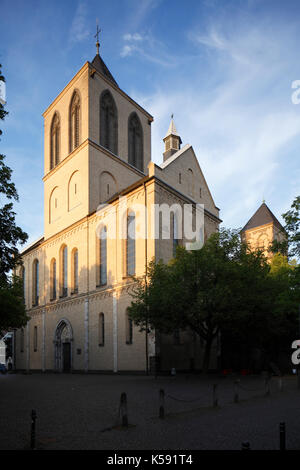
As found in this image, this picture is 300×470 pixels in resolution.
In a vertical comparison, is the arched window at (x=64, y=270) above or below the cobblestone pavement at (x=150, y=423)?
above

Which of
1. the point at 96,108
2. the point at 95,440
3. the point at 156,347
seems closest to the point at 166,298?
the point at 156,347

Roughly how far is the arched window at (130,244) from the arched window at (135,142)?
12.5 meters

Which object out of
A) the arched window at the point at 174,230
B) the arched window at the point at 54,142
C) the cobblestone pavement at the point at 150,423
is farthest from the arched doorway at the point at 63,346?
the cobblestone pavement at the point at 150,423

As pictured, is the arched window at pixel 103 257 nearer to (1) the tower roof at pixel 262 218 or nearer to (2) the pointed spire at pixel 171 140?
(2) the pointed spire at pixel 171 140

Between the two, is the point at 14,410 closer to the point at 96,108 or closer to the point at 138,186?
the point at 138,186

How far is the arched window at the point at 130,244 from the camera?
30.7 m

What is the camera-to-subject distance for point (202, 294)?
2105cm

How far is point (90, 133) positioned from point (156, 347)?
21193 mm

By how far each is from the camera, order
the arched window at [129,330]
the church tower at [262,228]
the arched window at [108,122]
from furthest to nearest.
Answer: the church tower at [262,228] → the arched window at [108,122] → the arched window at [129,330]

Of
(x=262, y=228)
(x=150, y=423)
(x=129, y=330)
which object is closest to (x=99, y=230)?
(x=129, y=330)

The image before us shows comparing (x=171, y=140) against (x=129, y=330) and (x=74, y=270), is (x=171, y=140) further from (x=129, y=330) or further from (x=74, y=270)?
(x=129, y=330)

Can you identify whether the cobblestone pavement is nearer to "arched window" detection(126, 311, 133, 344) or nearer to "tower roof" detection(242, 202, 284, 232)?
"arched window" detection(126, 311, 133, 344)

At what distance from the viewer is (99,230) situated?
112ft

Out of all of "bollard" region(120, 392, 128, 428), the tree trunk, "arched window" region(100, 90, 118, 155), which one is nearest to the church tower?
"arched window" region(100, 90, 118, 155)
